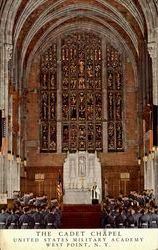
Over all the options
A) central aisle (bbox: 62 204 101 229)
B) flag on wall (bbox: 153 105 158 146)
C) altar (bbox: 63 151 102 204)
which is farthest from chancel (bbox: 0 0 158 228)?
flag on wall (bbox: 153 105 158 146)

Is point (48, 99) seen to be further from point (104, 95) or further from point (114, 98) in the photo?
point (114, 98)

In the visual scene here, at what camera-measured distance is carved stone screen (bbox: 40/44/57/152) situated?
152 ft

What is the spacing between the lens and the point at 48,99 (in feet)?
153

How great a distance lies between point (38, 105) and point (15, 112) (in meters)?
5.38

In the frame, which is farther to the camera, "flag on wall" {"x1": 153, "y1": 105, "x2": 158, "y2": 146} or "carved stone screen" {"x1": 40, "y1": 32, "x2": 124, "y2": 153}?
"carved stone screen" {"x1": 40, "y1": 32, "x2": 124, "y2": 153}

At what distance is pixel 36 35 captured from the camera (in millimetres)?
45750

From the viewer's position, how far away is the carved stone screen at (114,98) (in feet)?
152

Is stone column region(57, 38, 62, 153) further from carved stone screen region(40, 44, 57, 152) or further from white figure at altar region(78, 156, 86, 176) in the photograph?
white figure at altar region(78, 156, 86, 176)

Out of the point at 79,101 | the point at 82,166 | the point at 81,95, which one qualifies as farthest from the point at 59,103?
the point at 82,166

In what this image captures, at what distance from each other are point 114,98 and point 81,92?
8.66 ft

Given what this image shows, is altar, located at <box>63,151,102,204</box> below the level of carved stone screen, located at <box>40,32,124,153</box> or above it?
below

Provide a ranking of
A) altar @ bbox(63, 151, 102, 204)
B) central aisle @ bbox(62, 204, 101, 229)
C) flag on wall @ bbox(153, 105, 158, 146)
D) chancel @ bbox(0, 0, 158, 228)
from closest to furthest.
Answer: central aisle @ bbox(62, 204, 101, 229) → flag on wall @ bbox(153, 105, 158, 146) → altar @ bbox(63, 151, 102, 204) → chancel @ bbox(0, 0, 158, 228)

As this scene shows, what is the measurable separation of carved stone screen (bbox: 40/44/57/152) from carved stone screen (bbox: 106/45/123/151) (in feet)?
14.0

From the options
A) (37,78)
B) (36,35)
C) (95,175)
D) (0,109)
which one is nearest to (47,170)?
(95,175)
